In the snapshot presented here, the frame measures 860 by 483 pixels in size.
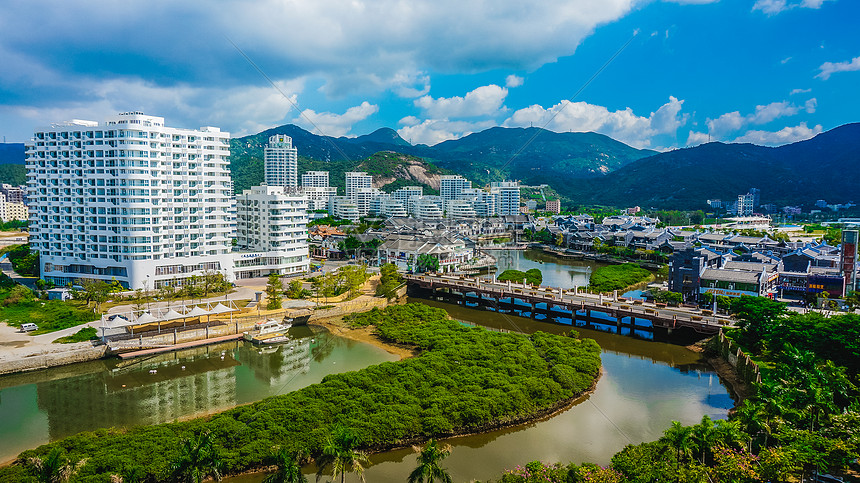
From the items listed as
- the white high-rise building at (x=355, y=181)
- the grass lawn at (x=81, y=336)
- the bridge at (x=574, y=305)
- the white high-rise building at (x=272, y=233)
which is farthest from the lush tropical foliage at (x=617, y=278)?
the white high-rise building at (x=355, y=181)

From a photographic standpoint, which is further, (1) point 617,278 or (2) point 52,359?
(1) point 617,278

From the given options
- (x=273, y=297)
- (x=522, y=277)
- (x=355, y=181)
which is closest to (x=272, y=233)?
(x=273, y=297)

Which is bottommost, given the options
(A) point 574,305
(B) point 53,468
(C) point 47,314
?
(B) point 53,468

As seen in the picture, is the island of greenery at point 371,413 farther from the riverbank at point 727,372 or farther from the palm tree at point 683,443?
the riverbank at point 727,372

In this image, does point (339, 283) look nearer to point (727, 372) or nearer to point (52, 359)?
point (52, 359)

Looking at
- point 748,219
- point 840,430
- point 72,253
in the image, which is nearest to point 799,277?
point 840,430

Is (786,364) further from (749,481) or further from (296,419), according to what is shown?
(296,419)
